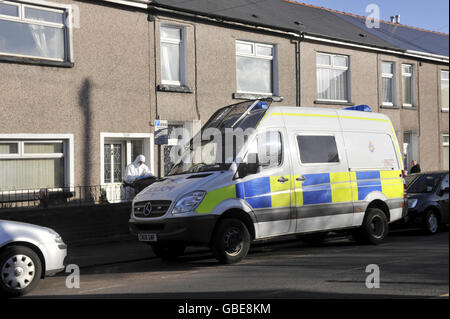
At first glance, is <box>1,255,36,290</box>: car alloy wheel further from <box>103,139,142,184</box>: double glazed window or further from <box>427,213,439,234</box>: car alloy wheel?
<box>427,213,439,234</box>: car alloy wheel

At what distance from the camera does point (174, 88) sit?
16234mm

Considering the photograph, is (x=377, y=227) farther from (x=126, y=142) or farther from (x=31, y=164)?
(x=31, y=164)

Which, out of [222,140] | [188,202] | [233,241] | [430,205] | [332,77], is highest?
[332,77]

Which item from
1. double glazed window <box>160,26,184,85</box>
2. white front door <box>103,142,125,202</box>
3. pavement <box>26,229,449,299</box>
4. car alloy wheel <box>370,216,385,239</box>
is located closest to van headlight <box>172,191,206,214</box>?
pavement <box>26,229,449,299</box>

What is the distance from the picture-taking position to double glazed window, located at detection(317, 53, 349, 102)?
20484mm

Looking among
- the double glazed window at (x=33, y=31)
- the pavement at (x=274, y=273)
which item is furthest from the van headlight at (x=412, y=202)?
the double glazed window at (x=33, y=31)

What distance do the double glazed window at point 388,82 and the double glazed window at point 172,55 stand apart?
970cm

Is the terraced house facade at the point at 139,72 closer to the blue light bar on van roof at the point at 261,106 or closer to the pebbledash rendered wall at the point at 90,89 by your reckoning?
the pebbledash rendered wall at the point at 90,89

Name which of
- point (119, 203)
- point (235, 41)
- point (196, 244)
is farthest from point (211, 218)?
point (235, 41)

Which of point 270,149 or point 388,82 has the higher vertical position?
point 388,82

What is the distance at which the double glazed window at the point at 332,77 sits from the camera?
20484 millimetres

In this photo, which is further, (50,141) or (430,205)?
(50,141)

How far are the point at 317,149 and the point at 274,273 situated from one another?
2.99m

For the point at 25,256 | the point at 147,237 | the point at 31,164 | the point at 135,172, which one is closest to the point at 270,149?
the point at 147,237
